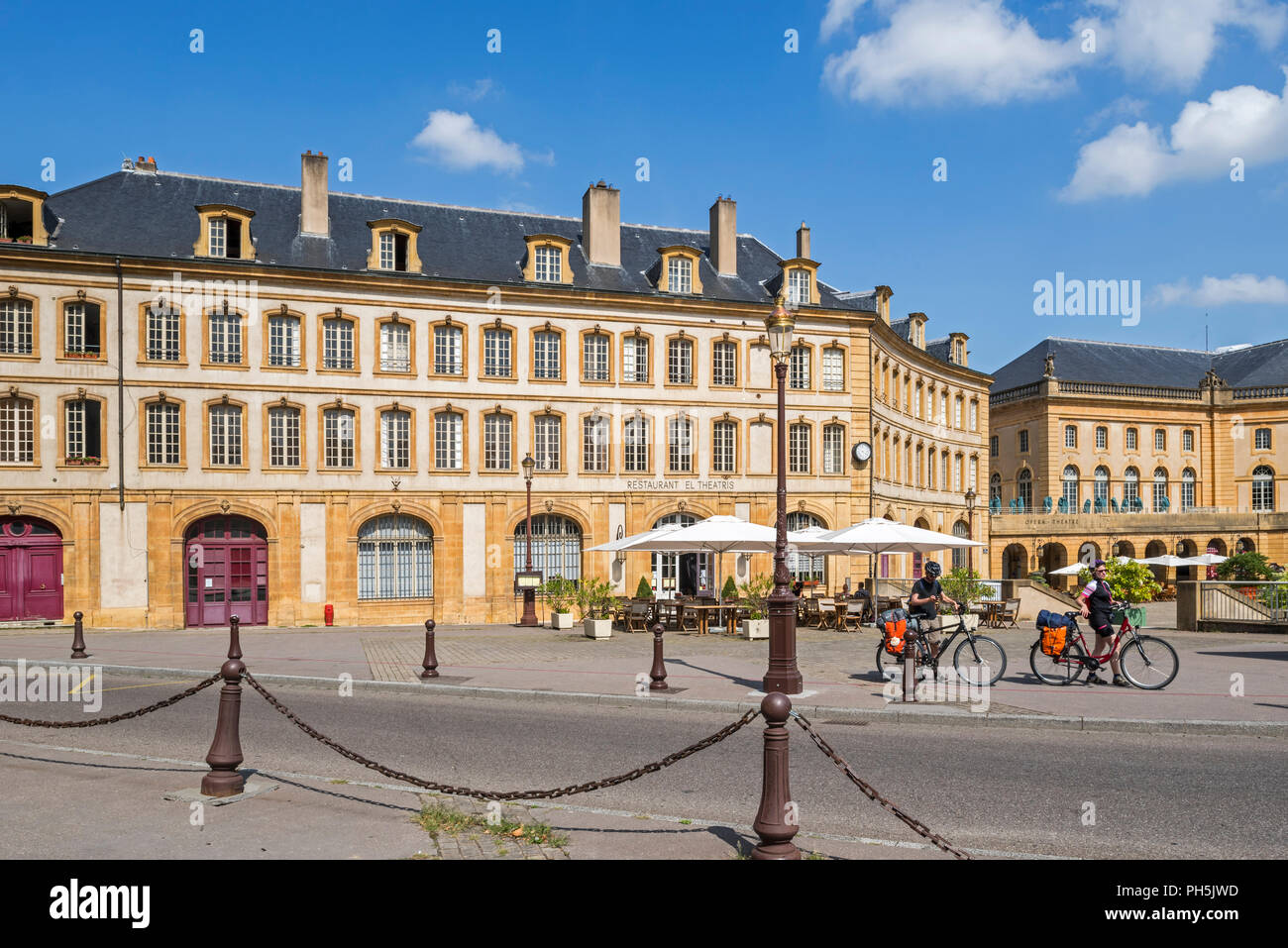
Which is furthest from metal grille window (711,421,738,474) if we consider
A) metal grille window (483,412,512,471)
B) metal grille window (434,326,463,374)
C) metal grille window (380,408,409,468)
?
metal grille window (380,408,409,468)

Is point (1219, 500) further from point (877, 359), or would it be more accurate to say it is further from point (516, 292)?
point (516, 292)

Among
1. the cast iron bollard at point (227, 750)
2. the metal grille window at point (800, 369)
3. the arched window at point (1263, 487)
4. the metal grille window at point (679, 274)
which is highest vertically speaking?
the metal grille window at point (679, 274)

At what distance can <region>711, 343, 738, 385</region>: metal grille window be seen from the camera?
1300 inches

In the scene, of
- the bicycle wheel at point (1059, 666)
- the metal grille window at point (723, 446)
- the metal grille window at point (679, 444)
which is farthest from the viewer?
the metal grille window at point (723, 446)

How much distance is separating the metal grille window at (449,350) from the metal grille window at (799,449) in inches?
443

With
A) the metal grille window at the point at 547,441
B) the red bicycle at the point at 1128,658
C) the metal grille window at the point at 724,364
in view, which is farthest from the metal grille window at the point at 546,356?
the red bicycle at the point at 1128,658

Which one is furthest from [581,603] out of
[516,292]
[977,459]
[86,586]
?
[977,459]

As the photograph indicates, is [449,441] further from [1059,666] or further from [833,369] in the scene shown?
[1059,666]

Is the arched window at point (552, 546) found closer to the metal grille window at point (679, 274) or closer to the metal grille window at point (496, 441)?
the metal grille window at point (496, 441)

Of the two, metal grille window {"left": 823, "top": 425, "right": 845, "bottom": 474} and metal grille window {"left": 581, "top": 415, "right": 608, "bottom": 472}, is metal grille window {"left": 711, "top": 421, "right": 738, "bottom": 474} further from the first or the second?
metal grille window {"left": 581, "top": 415, "right": 608, "bottom": 472}

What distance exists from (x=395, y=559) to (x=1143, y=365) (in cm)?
5371

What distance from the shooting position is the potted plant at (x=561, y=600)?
2436 centimetres
